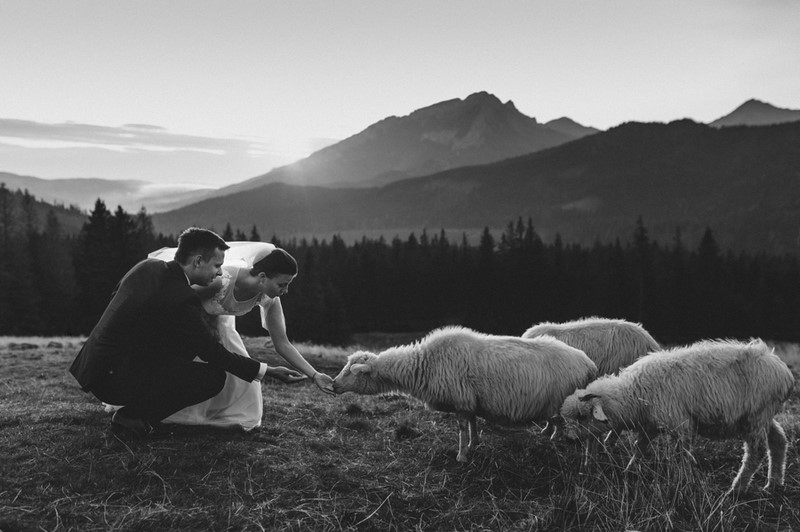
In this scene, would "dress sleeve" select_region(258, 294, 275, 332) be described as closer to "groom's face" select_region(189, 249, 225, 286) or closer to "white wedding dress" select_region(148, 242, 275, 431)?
"white wedding dress" select_region(148, 242, 275, 431)

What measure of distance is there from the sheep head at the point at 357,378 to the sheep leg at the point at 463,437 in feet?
5.09

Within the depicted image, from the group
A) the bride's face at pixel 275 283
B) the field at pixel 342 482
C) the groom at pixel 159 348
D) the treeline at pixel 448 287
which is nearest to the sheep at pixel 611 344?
the field at pixel 342 482

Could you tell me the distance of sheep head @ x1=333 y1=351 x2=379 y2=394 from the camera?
9000 millimetres

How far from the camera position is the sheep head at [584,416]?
24.5ft

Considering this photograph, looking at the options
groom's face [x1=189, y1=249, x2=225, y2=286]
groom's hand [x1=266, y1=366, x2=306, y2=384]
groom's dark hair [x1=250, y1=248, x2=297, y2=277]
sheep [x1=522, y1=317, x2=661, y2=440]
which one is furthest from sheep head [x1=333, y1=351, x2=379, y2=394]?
sheep [x1=522, y1=317, x2=661, y2=440]

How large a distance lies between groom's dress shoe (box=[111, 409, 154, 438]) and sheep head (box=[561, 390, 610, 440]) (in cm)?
522

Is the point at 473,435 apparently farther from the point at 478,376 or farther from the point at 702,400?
the point at 702,400

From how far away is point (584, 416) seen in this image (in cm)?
769

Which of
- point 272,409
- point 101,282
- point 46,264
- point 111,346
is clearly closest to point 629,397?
point 272,409

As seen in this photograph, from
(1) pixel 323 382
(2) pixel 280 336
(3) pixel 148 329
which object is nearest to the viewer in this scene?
(3) pixel 148 329

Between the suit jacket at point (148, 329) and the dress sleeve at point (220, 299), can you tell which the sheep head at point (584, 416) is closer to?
the suit jacket at point (148, 329)

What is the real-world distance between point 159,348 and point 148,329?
0.33 metres

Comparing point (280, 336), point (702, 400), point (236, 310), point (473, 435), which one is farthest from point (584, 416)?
point (236, 310)

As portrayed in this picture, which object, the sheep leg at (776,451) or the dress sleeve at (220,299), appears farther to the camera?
the dress sleeve at (220,299)
